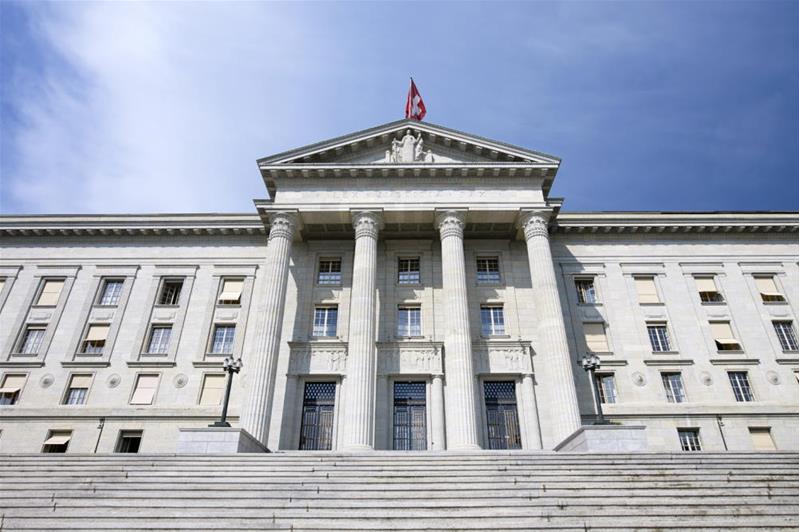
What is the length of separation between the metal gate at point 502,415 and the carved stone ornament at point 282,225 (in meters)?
14.2

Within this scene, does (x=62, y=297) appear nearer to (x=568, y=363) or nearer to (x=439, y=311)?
(x=439, y=311)

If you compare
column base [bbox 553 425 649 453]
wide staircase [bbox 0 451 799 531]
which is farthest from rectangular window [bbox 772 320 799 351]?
column base [bbox 553 425 649 453]

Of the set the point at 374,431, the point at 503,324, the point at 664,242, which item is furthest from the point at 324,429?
the point at 664,242

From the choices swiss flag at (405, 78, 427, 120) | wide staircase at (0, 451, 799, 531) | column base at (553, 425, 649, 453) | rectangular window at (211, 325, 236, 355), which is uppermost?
swiss flag at (405, 78, 427, 120)

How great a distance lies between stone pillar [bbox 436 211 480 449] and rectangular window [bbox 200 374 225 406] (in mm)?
12737

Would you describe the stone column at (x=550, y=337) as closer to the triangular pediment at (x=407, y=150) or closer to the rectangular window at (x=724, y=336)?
the triangular pediment at (x=407, y=150)

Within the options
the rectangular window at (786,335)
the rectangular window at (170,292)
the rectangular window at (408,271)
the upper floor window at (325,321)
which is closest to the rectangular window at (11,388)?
the rectangular window at (170,292)

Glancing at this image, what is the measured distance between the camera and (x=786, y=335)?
102 ft

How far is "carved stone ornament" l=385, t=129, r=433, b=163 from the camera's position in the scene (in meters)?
31.8

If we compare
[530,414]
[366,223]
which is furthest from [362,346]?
[530,414]

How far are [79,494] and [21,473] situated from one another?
3.65 metres

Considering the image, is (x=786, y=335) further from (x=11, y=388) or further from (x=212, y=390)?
(x=11, y=388)

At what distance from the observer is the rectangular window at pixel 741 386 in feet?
94.3

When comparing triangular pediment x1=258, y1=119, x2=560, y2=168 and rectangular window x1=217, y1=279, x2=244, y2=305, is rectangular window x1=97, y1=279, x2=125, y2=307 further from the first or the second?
triangular pediment x1=258, y1=119, x2=560, y2=168
